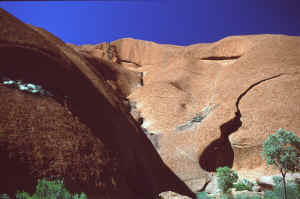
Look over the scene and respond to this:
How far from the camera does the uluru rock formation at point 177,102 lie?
256 inches

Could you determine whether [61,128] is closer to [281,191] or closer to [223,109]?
[281,191]

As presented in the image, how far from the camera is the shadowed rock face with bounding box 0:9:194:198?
4.65m

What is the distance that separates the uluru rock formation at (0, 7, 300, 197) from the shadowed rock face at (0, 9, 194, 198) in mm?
41

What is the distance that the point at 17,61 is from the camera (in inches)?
231

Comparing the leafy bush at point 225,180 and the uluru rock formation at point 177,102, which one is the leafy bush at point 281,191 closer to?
the leafy bush at point 225,180

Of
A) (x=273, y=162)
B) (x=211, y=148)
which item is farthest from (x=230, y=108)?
(x=273, y=162)

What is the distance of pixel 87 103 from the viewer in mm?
6953

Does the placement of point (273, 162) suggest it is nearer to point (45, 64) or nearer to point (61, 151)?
point (61, 151)

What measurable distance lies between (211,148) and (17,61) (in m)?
9.78

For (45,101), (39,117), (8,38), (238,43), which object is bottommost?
(39,117)

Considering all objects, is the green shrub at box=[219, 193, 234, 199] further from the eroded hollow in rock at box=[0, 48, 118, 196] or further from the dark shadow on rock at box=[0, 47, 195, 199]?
the eroded hollow in rock at box=[0, 48, 118, 196]

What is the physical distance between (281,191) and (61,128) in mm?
7318

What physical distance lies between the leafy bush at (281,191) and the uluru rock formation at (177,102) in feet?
6.69

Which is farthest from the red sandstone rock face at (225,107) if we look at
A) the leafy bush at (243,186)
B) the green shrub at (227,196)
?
the green shrub at (227,196)
